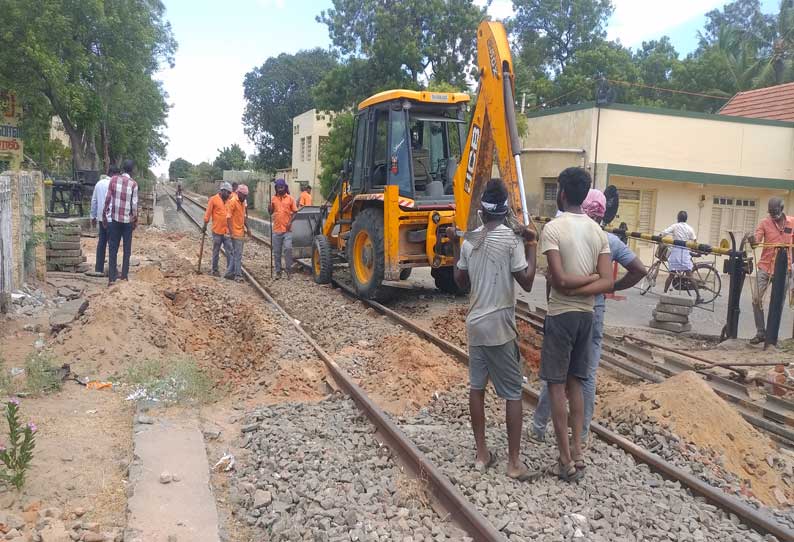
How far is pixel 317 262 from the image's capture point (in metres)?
13.1

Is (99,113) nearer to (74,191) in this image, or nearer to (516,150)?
(74,191)

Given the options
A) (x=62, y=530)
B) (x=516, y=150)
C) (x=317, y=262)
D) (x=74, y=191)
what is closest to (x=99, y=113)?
(x=74, y=191)

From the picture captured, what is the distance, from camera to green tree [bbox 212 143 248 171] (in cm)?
8794

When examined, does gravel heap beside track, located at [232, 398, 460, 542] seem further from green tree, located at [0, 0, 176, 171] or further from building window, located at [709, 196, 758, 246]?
green tree, located at [0, 0, 176, 171]

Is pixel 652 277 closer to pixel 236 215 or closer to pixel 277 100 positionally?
pixel 236 215

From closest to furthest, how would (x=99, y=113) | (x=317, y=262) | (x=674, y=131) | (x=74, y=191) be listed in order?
(x=317, y=262) < (x=674, y=131) < (x=74, y=191) < (x=99, y=113)

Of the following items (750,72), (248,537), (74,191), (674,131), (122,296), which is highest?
(750,72)

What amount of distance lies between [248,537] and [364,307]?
276 inches

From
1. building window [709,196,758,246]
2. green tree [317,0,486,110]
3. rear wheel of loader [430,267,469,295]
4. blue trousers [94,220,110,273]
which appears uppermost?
green tree [317,0,486,110]

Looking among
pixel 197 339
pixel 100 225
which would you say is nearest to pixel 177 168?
pixel 100 225

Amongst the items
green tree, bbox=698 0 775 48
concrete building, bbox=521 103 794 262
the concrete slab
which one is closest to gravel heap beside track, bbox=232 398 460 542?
the concrete slab

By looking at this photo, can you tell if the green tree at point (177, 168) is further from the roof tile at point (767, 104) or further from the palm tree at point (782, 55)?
the roof tile at point (767, 104)

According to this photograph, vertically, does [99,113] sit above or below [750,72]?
below

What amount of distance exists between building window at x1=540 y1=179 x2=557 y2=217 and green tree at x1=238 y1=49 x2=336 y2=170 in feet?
132
